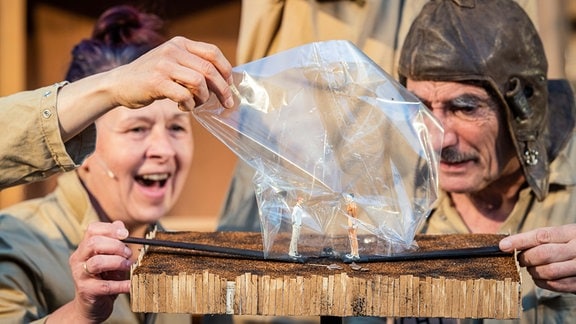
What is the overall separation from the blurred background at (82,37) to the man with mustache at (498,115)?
2.37 meters

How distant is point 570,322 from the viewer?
124 inches

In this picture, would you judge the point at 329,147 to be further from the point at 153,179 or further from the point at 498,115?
the point at 153,179

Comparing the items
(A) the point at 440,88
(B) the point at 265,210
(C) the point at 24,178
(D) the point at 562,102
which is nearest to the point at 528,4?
(D) the point at 562,102

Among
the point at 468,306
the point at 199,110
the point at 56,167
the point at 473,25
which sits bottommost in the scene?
the point at 468,306

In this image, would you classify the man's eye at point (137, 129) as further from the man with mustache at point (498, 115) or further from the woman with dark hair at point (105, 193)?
the man with mustache at point (498, 115)

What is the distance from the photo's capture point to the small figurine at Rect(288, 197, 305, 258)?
242cm

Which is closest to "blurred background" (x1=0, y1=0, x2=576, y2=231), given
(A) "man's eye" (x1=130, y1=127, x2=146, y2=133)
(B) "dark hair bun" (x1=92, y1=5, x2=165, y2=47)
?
(B) "dark hair bun" (x1=92, y1=5, x2=165, y2=47)

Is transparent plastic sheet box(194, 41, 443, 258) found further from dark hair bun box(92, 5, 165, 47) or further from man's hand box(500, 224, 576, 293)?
dark hair bun box(92, 5, 165, 47)


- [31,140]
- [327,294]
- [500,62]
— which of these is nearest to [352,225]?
[327,294]

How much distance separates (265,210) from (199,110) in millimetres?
267

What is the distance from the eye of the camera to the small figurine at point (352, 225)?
7.92 ft

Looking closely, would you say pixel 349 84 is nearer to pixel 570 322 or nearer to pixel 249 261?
pixel 249 261

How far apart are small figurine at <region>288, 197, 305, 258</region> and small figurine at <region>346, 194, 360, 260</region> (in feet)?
0.34

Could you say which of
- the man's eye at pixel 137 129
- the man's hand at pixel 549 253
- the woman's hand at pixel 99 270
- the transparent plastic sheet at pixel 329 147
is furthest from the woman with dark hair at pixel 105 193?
the man's hand at pixel 549 253
